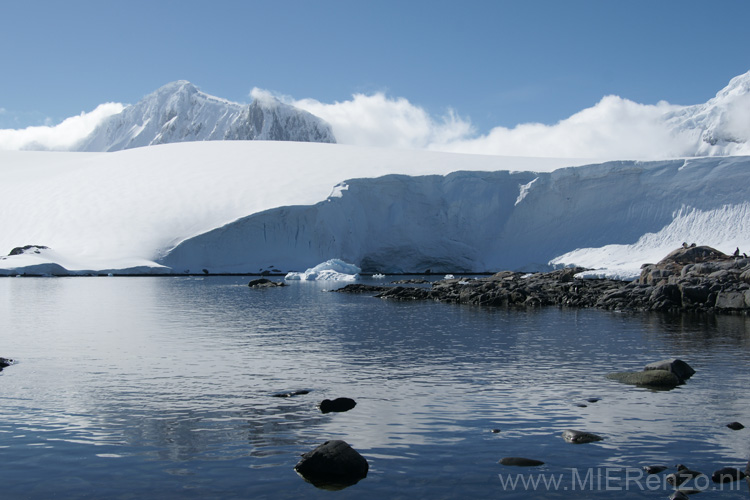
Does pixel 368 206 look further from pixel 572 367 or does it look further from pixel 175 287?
pixel 572 367

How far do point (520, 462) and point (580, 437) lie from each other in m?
0.83

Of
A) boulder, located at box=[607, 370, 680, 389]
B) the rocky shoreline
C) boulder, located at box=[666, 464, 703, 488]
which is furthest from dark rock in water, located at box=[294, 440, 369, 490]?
the rocky shoreline

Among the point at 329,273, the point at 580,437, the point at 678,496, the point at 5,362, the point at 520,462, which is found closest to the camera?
the point at 678,496

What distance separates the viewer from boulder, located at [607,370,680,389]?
8.02 metres

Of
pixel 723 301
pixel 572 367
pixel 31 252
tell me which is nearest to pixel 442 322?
pixel 572 367

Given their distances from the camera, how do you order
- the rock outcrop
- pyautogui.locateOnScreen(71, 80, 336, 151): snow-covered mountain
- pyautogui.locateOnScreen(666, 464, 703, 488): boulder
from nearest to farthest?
pyautogui.locateOnScreen(666, 464, 703, 488): boulder, the rock outcrop, pyautogui.locateOnScreen(71, 80, 336, 151): snow-covered mountain

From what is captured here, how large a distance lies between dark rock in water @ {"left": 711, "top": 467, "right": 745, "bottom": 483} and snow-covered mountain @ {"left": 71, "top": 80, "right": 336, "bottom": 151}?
163 metres

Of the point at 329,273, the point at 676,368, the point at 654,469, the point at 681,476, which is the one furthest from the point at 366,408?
the point at 329,273

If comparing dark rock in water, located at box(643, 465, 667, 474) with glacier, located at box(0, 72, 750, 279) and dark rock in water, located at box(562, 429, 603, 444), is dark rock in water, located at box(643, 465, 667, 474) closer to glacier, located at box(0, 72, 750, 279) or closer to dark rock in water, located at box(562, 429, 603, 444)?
dark rock in water, located at box(562, 429, 603, 444)

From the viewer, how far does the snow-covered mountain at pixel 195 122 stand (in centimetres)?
16888

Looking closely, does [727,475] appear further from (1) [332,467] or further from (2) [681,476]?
(1) [332,467]

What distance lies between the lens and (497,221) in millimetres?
40125

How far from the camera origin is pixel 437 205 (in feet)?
132

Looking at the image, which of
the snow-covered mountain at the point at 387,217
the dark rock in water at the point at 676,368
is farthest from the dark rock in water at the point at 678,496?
the snow-covered mountain at the point at 387,217
